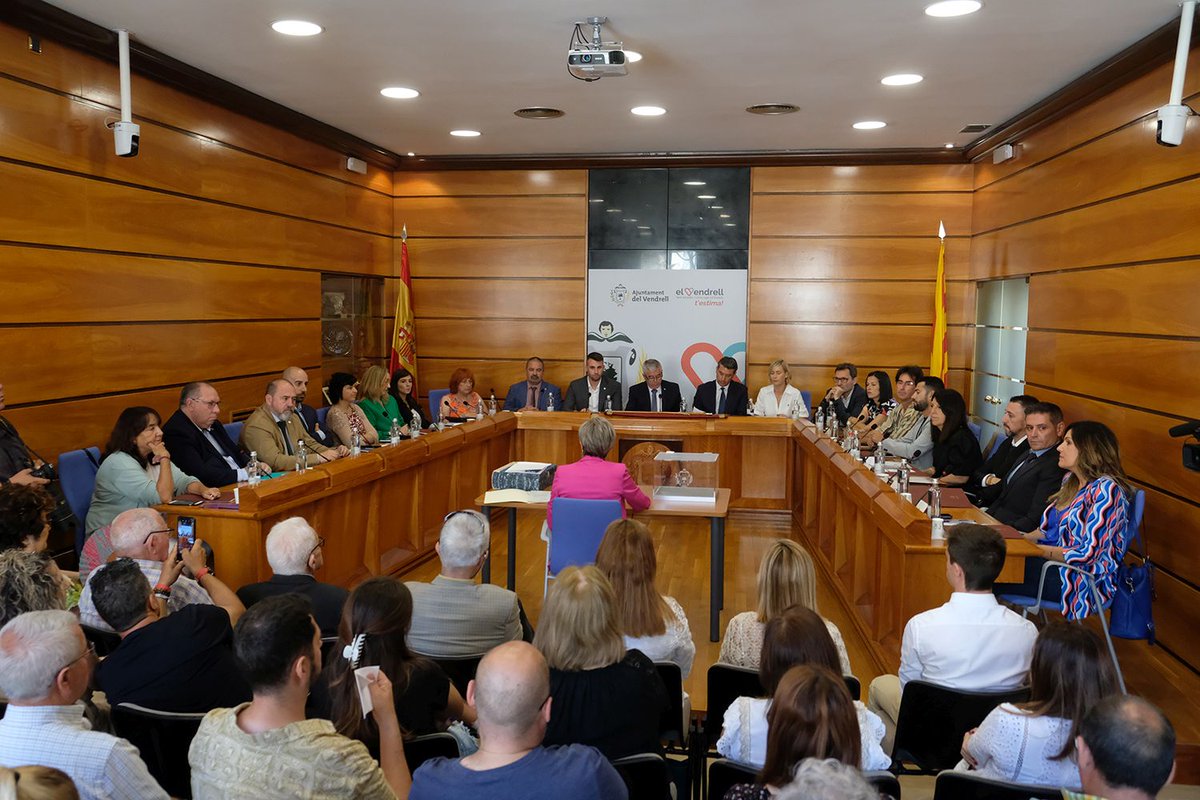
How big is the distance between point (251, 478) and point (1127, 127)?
218 inches

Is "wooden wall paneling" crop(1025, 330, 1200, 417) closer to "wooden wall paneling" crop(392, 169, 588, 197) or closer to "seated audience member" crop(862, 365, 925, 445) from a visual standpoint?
"seated audience member" crop(862, 365, 925, 445)

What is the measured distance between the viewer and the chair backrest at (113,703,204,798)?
251cm

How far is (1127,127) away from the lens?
5832 mm

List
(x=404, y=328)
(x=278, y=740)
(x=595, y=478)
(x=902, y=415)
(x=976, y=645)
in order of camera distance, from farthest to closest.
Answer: (x=404, y=328)
(x=902, y=415)
(x=595, y=478)
(x=976, y=645)
(x=278, y=740)

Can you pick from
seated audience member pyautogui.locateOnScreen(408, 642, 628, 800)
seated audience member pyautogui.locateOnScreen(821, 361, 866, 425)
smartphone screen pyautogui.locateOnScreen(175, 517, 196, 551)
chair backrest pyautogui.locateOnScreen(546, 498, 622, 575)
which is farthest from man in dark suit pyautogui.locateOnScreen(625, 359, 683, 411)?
seated audience member pyautogui.locateOnScreen(408, 642, 628, 800)

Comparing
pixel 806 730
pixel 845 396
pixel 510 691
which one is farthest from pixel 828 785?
pixel 845 396

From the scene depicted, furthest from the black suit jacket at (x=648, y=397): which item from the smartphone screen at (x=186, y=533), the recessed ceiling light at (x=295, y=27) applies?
the smartphone screen at (x=186, y=533)

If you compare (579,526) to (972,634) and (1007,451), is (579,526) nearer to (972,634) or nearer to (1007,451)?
(972,634)

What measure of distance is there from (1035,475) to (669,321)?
524cm

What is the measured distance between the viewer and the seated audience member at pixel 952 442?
6625 mm

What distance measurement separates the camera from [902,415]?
24.9 ft

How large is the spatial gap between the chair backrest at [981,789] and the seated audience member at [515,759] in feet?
2.63

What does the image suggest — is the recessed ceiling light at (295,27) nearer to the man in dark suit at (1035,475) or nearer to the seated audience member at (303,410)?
the seated audience member at (303,410)

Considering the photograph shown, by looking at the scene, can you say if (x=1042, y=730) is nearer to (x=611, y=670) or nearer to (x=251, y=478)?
(x=611, y=670)
